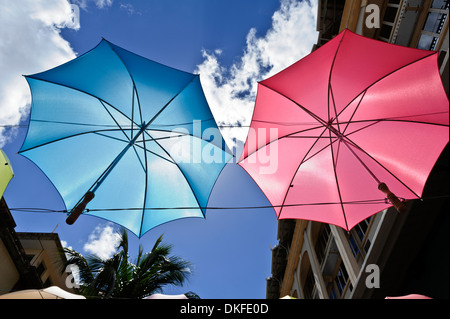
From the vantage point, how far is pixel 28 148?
5.60m

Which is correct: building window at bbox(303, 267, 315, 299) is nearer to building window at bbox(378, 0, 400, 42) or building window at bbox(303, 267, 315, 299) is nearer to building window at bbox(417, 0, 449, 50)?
building window at bbox(378, 0, 400, 42)

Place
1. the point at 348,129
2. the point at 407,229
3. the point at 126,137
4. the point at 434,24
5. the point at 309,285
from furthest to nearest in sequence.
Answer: the point at 309,285, the point at 407,229, the point at 434,24, the point at 126,137, the point at 348,129

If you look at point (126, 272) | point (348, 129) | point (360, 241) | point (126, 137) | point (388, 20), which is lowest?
point (126, 272)

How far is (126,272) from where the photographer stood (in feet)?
27.2

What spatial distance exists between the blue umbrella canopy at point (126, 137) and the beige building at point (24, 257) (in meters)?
5.56

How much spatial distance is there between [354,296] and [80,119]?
11202 millimetres

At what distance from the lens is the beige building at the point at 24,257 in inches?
486

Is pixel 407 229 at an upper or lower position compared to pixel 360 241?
lower

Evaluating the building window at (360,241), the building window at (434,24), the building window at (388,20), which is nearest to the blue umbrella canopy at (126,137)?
the building window at (434,24)

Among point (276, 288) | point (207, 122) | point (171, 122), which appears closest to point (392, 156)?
point (207, 122)

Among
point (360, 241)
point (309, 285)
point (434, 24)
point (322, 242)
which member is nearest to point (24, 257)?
point (360, 241)

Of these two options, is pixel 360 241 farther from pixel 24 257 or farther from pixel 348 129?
pixel 24 257

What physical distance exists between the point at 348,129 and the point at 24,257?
55.7 feet

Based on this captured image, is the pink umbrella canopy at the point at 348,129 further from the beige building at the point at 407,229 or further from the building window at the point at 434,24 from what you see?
the building window at the point at 434,24
